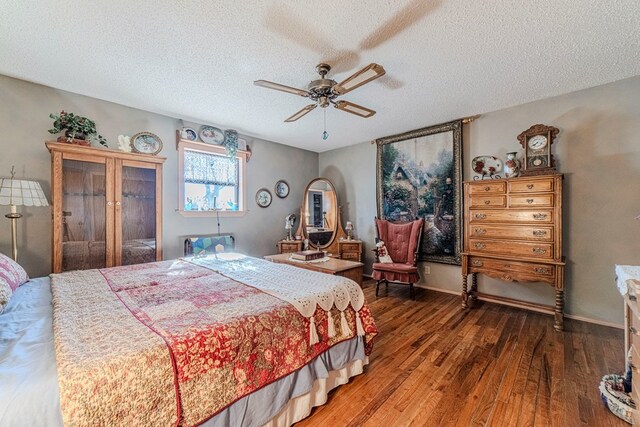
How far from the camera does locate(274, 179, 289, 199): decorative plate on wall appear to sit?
4.78 m

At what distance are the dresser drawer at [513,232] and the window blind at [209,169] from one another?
3641mm

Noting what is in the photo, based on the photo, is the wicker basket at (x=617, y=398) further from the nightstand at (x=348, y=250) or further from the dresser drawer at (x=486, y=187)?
the nightstand at (x=348, y=250)

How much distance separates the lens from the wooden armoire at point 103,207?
8.18 feet

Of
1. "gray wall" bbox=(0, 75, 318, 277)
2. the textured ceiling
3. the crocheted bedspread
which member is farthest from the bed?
the textured ceiling

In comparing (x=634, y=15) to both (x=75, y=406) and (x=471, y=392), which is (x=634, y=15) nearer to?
(x=471, y=392)

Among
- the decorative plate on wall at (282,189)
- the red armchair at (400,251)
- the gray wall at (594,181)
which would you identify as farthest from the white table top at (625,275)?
the decorative plate on wall at (282,189)

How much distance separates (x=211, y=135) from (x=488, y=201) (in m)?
3.92

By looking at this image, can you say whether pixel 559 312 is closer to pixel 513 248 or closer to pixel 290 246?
pixel 513 248

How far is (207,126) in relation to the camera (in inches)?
149

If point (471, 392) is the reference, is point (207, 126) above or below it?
above

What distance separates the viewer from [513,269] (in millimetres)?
2828

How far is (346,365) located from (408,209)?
2893 millimetres

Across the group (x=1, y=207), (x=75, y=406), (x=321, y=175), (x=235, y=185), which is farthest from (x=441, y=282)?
(x=1, y=207)

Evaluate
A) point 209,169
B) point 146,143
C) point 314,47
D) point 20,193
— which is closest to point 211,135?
point 209,169
